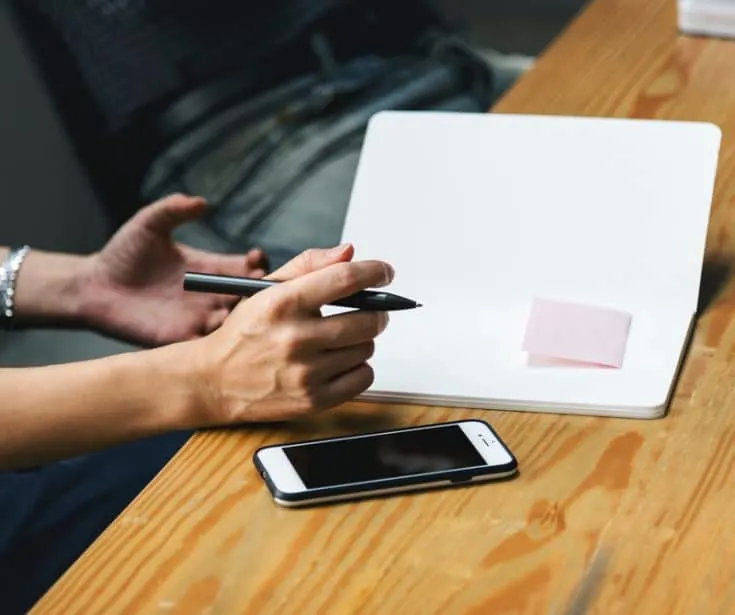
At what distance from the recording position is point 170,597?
77 centimetres

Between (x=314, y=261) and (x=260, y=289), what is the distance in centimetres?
4

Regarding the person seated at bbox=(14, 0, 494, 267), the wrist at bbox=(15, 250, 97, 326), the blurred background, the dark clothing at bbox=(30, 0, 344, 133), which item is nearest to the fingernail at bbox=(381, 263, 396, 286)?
the wrist at bbox=(15, 250, 97, 326)

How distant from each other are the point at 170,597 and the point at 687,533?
0.30m

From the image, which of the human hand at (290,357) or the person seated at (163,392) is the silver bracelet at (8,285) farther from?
the human hand at (290,357)

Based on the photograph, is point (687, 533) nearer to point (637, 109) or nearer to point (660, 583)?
point (660, 583)

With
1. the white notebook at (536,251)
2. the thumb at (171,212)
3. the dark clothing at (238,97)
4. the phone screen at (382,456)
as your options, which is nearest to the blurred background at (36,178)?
the dark clothing at (238,97)

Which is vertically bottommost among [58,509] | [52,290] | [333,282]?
[58,509]

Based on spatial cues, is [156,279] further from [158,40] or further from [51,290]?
[158,40]

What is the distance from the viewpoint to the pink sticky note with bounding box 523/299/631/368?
913 mm

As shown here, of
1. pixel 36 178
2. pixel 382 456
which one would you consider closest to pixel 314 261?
pixel 382 456

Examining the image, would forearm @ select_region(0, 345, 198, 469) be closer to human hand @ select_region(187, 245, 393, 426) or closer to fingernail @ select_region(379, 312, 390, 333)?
human hand @ select_region(187, 245, 393, 426)

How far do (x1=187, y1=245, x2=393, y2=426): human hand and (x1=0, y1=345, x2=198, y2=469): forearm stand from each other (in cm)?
2

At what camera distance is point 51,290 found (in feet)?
4.31

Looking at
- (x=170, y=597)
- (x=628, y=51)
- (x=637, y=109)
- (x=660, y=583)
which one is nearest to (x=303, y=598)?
(x=170, y=597)
